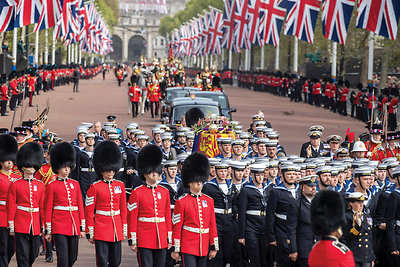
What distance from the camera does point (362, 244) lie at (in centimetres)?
924

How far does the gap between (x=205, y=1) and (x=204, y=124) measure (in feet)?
330

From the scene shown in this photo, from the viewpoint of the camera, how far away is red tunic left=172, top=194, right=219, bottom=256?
9375 millimetres

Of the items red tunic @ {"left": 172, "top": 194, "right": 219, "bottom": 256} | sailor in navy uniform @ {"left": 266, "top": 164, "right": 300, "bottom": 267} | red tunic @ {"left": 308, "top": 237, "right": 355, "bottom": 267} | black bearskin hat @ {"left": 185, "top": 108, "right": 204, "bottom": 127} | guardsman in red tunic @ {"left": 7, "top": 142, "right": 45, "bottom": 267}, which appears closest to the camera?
red tunic @ {"left": 308, "top": 237, "right": 355, "bottom": 267}

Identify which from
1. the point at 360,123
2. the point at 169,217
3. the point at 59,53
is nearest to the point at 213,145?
the point at 169,217

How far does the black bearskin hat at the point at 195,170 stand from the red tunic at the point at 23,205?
1.81 meters

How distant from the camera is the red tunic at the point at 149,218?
959 centimetres

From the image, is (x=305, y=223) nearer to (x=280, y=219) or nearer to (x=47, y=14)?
(x=280, y=219)

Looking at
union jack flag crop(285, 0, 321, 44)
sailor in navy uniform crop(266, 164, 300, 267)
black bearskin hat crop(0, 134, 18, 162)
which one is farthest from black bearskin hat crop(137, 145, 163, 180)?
union jack flag crop(285, 0, 321, 44)

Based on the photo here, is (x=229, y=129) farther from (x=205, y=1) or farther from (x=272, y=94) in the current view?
(x=205, y=1)

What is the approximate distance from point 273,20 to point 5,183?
33.8 m

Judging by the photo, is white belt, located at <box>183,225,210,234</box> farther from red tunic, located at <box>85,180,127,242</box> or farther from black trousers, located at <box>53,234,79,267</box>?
black trousers, located at <box>53,234,79,267</box>

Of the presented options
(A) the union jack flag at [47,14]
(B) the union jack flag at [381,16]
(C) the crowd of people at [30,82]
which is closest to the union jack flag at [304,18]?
(B) the union jack flag at [381,16]

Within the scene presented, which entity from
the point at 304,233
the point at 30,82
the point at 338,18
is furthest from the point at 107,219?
the point at 30,82

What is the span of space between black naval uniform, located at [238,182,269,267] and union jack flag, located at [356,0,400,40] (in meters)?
14.3
